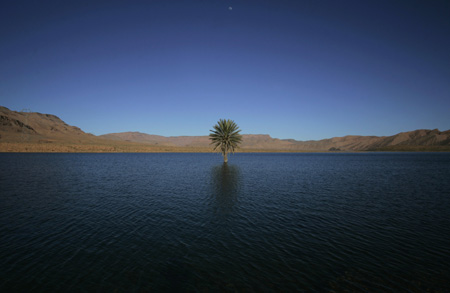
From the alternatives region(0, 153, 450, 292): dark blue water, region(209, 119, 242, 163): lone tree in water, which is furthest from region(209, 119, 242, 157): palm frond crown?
region(0, 153, 450, 292): dark blue water

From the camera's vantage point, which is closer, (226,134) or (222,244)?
(222,244)

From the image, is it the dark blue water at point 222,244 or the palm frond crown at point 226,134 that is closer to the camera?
the dark blue water at point 222,244

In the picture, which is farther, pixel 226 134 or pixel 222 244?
pixel 226 134

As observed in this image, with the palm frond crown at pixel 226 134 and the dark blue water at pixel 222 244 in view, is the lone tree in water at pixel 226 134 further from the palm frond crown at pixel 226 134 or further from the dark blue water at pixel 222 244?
the dark blue water at pixel 222 244

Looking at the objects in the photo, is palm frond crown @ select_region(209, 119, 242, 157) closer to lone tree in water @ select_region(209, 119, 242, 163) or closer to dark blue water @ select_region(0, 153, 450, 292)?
lone tree in water @ select_region(209, 119, 242, 163)

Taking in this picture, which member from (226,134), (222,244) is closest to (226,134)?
(226,134)

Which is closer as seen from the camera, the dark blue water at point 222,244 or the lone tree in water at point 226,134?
the dark blue water at point 222,244

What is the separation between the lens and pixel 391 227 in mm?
12234

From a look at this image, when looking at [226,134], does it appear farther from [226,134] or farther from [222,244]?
[222,244]

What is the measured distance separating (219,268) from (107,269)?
422 centimetres

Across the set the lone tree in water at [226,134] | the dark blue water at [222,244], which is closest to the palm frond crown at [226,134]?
the lone tree in water at [226,134]

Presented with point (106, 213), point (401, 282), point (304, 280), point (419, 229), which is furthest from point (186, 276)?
point (419, 229)

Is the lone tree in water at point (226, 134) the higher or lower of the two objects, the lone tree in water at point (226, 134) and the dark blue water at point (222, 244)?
the higher

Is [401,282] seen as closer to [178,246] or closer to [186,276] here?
[186,276]
